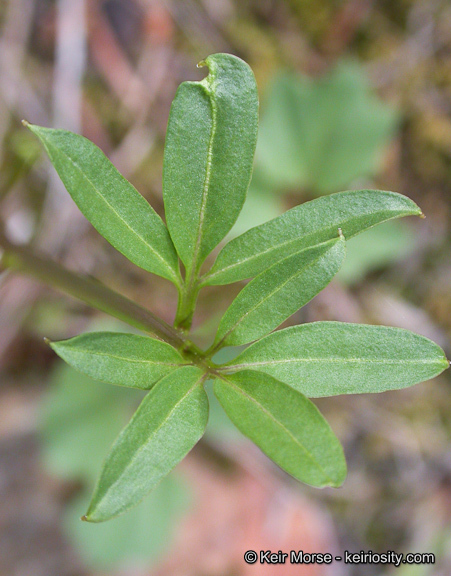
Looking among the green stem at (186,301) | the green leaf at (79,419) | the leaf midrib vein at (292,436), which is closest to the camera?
the leaf midrib vein at (292,436)

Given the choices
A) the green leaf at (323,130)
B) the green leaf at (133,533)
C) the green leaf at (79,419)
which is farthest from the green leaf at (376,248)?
the green leaf at (133,533)

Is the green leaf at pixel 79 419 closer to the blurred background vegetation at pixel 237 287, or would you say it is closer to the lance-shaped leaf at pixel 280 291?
the blurred background vegetation at pixel 237 287

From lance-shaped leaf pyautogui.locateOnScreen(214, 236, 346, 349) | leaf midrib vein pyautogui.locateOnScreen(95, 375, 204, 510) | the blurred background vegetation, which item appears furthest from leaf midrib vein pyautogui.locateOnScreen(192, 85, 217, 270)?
the blurred background vegetation

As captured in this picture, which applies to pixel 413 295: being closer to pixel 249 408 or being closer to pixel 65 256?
pixel 65 256

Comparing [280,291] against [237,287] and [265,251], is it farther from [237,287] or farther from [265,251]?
[237,287]

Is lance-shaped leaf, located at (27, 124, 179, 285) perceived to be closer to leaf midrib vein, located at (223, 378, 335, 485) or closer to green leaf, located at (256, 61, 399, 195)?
leaf midrib vein, located at (223, 378, 335, 485)

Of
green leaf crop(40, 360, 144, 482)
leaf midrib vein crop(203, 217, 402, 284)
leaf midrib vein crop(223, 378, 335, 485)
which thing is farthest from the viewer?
green leaf crop(40, 360, 144, 482)

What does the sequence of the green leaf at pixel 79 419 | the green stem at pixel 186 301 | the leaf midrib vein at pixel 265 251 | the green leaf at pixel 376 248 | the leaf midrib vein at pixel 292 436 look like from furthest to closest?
1. the green leaf at pixel 79 419
2. the green leaf at pixel 376 248
3. the green stem at pixel 186 301
4. the leaf midrib vein at pixel 265 251
5. the leaf midrib vein at pixel 292 436
